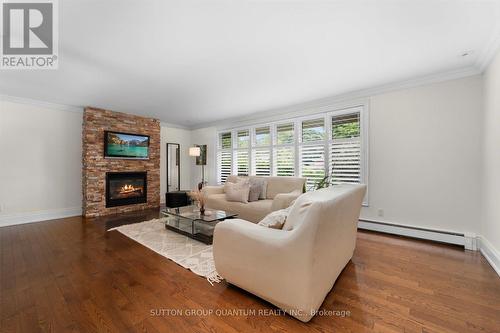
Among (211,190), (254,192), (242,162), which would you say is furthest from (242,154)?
(254,192)

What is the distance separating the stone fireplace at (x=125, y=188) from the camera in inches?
198

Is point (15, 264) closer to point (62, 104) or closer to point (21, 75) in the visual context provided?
point (21, 75)

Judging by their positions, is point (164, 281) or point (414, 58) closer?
point (164, 281)

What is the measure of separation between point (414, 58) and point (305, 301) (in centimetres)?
317

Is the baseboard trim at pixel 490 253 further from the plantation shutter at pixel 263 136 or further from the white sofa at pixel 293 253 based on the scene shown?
the plantation shutter at pixel 263 136

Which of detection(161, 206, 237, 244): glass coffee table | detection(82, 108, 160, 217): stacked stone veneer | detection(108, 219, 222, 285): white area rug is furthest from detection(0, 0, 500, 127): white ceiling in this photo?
detection(108, 219, 222, 285): white area rug

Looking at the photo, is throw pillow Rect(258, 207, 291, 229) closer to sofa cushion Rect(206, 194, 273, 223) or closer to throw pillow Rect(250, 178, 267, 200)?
sofa cushion Rect(206, 194, 273, 223)

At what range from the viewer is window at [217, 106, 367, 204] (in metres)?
3.93

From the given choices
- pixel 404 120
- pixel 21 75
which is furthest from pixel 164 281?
pixel 404 120

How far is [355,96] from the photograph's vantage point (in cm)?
387

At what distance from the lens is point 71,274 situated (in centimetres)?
219

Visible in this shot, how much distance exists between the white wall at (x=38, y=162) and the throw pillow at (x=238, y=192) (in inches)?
145

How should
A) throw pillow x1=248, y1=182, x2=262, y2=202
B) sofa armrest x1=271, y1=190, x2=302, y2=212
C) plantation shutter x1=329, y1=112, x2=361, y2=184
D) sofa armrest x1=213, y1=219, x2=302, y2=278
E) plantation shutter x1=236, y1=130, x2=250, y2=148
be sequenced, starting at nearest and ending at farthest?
1. sofa armrest x1=213, y1=219, x2=302, y2=278
2. sofa armrest x1=271, y1=190, x2=302, y2=212
3. plantation shutter x1=329, y1=112, x2=361, y2=184
4. throw pillow x1=248, y1=182, x2=262, y2=202
5. plantation shutter x1=236, y1=130, x2=250, y2=148

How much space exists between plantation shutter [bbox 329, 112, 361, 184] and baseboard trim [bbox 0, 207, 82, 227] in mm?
5828
